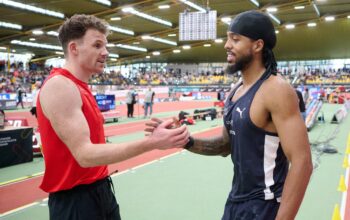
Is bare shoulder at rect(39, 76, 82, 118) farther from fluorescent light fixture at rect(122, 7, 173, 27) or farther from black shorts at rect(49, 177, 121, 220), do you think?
fluorescent light fixture at rect(122, 7, 173, 27)

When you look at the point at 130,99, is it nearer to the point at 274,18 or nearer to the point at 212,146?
the point at 212,146

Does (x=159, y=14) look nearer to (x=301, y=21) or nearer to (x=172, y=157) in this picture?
(x=301, y=21)

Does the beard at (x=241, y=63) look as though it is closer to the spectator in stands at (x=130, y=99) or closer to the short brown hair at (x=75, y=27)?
the short brown hair at (x=75, y=27)

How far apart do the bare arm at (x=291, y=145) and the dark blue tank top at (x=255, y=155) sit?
0.13 metres

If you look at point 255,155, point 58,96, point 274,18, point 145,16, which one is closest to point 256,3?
point 274,18

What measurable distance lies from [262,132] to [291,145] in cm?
19

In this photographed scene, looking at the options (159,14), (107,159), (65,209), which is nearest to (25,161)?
(65,209)

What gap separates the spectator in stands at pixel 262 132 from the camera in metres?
2.11

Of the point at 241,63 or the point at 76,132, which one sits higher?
the point at 241,63

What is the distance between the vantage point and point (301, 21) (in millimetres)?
37156

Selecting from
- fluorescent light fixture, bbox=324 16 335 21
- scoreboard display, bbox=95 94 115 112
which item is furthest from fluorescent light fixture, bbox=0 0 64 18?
fluorescent light fixture, bbox=324 16 335 21

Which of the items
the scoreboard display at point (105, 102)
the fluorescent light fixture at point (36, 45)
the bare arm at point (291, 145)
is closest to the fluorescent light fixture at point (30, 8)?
the scoreboard display at point (105, 102)

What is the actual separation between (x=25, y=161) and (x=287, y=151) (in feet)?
28.8

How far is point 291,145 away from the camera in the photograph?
2.11 metres
